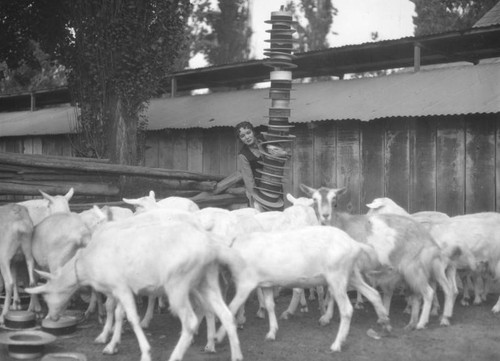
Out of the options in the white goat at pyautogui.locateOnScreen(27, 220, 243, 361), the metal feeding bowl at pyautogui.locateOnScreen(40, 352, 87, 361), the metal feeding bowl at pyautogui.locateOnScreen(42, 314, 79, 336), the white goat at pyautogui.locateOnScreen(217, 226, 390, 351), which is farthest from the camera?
the metal feeding bowl at pyautogui.locateOnScreen(42, 314, 79, 336)

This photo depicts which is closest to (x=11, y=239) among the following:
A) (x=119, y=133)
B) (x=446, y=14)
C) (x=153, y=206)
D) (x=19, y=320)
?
(x=19, y=320)

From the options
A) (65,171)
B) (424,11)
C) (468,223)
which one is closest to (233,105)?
(65,171)

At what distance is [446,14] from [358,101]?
70.1ft

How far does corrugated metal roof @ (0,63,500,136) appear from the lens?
39.3 feet

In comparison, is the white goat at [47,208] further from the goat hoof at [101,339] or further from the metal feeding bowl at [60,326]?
the goat hoof at [101,339]

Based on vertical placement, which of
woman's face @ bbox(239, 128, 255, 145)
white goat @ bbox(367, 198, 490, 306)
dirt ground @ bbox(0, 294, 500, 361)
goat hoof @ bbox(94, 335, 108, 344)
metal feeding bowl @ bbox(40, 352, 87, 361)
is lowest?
dirt ground @ bbox(0, 294, 500, 361)

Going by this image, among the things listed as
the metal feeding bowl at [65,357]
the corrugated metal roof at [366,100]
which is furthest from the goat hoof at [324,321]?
the corrugated metal roof at [366,100]

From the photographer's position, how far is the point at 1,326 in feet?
26.7

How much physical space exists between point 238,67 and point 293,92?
2213 millimetres

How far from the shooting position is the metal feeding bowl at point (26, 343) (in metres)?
6.97

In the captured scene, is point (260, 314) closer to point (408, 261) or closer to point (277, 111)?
point (408, 261)

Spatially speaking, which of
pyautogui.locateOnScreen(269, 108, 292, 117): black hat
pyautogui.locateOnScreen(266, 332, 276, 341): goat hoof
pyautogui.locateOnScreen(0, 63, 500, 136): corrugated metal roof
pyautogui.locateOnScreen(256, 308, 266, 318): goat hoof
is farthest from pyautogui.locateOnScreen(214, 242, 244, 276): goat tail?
pyautogui.locateOnScreen(0, 63, 500, 136): corrugated metal roof

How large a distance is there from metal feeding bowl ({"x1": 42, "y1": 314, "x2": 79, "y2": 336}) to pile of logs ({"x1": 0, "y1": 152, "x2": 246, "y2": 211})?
12.3ft

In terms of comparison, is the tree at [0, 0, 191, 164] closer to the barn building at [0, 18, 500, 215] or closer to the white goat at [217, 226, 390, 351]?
the barn building at [0, 18, 500, 215]
